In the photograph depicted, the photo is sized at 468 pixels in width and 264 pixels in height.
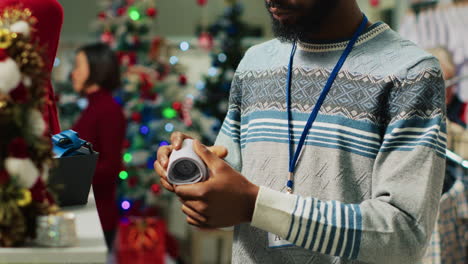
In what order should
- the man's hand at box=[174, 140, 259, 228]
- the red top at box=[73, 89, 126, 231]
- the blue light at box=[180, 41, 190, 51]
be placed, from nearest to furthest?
the man's hand at box=[174, 140, 259, 228] < the red top at box=[73, 89, 126, 231] < the blue light at box=[180, 41, 190, 51]

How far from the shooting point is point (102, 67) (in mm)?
3713

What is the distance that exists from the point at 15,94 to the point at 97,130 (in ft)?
8.79

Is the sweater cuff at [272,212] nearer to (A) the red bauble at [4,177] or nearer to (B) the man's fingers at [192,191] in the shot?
(B) the man's fingers at [192,191]

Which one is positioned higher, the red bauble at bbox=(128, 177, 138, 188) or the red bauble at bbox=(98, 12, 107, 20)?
the red bauble at bbox=(98, 12, 107, 20)

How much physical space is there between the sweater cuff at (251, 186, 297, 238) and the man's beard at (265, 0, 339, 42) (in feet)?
1.15

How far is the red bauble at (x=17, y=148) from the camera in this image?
77cm

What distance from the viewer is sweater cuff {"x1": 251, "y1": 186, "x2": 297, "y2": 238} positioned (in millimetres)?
1005

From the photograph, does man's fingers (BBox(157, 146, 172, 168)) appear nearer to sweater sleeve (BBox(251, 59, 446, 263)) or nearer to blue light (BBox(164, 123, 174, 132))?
sweater sleeve (BBox(251, 59, 446, 263))

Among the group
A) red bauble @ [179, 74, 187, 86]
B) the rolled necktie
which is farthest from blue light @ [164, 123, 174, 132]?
the rolled necktie

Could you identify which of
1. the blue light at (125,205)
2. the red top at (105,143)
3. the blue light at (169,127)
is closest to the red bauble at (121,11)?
the blue light at (169,127)

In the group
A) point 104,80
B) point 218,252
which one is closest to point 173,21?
point 218,252

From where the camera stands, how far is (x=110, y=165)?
3350 mm

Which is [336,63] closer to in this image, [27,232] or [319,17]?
[319,17]

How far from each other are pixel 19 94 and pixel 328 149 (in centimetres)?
61
